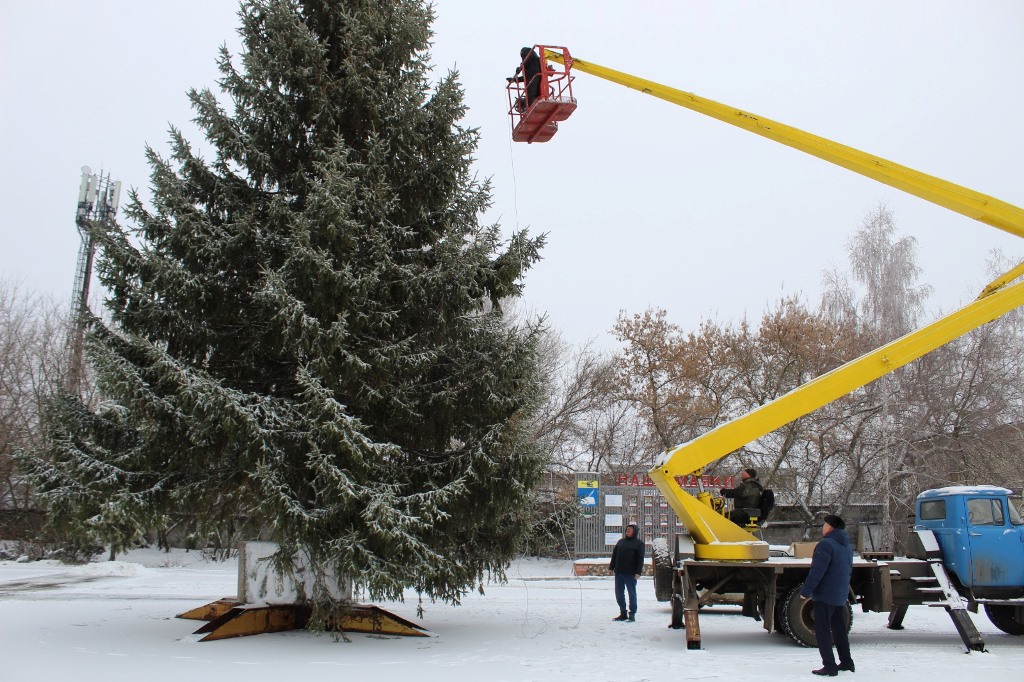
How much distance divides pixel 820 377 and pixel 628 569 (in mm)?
4694

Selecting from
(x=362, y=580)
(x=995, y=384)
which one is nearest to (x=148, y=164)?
(x=362, y=580)

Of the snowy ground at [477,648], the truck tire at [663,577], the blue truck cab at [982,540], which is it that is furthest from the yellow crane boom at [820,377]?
the blue truck cab at [982,540]

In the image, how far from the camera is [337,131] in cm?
1167

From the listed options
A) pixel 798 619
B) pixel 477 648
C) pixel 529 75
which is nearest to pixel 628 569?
pixel 798 619

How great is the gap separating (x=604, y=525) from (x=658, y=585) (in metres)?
15.1

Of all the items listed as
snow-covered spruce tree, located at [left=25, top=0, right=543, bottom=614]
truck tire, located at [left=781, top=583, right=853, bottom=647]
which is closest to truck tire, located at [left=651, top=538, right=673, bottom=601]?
truck tire, located at [left=781, top=583, right=853, bottom=647]

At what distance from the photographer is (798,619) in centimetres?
1077

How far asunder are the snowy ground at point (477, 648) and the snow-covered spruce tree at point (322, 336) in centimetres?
115

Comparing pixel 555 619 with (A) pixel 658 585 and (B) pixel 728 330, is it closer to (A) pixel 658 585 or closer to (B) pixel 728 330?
(A) pixel 658 585

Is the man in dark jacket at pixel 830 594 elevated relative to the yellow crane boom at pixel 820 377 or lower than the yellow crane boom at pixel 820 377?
lower

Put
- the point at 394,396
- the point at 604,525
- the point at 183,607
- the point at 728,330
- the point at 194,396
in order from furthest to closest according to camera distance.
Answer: the point at 728,330, the point at 604,525, the point at 183,607, the point at 394,396, the point at 194,396

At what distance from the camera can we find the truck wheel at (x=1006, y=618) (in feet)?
39.5

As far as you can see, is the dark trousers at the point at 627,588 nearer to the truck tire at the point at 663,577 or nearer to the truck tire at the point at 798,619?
the truck tire at the point at 663,577

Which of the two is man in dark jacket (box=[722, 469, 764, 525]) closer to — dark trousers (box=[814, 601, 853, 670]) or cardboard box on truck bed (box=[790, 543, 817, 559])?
cardboard box on truck bed (box=[790, 543, 817, 559])
